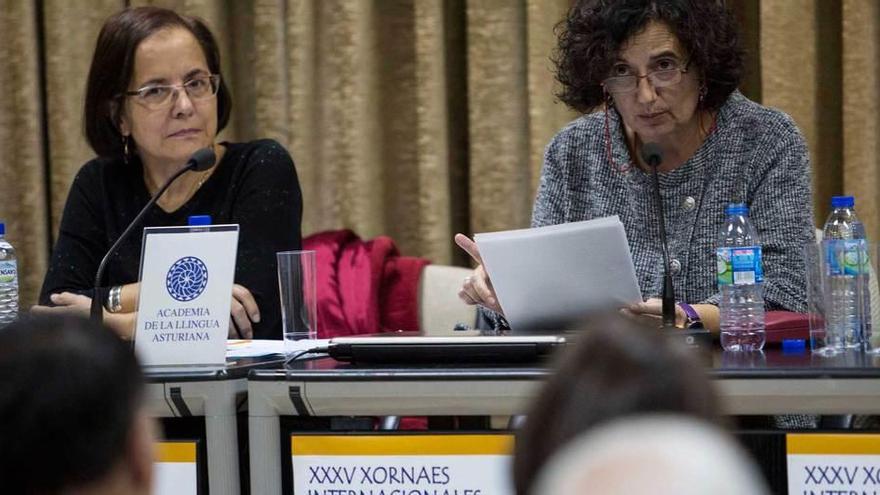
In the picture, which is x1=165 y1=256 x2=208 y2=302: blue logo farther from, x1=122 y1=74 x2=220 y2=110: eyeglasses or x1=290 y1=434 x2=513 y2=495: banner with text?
x1=122 y1=74 x2=220 y2=110: eyeglasses

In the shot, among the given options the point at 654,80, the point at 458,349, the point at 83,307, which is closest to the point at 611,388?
the point at 458,349

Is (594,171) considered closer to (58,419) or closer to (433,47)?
(433,47)

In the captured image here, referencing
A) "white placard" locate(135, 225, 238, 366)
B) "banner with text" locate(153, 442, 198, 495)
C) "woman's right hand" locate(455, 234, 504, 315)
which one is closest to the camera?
"banner with text" locate(153, 442, 198, 495)

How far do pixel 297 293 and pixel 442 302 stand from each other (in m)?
0.79

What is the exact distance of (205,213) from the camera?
301cm

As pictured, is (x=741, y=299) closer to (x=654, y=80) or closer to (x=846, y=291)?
(x=846, y=291)

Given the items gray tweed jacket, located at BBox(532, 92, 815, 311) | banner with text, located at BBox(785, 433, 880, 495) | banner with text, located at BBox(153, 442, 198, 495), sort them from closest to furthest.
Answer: banner with text, located at BBox(785, 433, 880, 495), banner with text, located at BBox(153, 442, 198, 495), gray tweed jacket, located at BBox(532, 92, 815, 311)

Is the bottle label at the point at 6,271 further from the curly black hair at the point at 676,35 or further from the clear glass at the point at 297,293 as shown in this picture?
the curly black hair at the point at 676,35

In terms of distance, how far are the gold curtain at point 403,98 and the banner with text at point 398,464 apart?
1.88 metres

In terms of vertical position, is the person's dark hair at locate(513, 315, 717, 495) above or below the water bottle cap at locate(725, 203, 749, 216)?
below

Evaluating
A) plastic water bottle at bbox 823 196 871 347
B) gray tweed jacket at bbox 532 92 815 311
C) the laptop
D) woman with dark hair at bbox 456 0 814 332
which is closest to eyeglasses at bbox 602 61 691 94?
woman with dark hair at bbox 456 0 814 332

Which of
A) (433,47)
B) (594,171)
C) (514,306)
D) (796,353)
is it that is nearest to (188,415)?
(514,306)

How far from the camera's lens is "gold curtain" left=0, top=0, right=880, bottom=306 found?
3.41m

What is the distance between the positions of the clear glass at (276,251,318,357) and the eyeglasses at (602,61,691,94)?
737 millimetres
